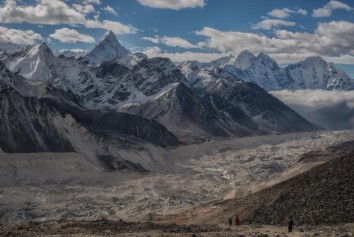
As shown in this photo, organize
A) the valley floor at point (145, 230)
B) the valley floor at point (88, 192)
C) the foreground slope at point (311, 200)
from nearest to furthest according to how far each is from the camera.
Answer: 1. the valley floor at point (145, 230)
2. the foreground slope at point (311, 200)
3. the valley floor at point (88, 192)

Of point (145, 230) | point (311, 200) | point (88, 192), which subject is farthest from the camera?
point (88, 192)

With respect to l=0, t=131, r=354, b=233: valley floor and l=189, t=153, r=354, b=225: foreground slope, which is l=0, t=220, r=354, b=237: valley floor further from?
l=0, t=131, r=354, b=233: valley floor

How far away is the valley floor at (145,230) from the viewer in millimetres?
52688

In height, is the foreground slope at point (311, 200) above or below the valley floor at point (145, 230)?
above

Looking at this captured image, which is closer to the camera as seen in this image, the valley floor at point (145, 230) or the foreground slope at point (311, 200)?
the valley floor at point (145, 230)

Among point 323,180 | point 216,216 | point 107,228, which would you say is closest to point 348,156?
point 323,180

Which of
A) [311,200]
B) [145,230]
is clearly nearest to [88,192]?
[311,200]

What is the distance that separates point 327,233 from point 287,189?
24921 mm

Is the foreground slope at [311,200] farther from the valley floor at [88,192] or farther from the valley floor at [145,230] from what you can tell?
the valley floor at [88,192]

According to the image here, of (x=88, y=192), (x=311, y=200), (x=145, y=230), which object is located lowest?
(x=88, y=192)

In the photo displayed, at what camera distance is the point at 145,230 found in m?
59.0

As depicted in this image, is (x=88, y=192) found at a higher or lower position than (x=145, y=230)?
lower

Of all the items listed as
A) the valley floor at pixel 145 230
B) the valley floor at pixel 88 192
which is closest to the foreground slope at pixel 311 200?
the valley floor at pixel 145 230

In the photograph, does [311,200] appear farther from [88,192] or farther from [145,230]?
[88,192]
